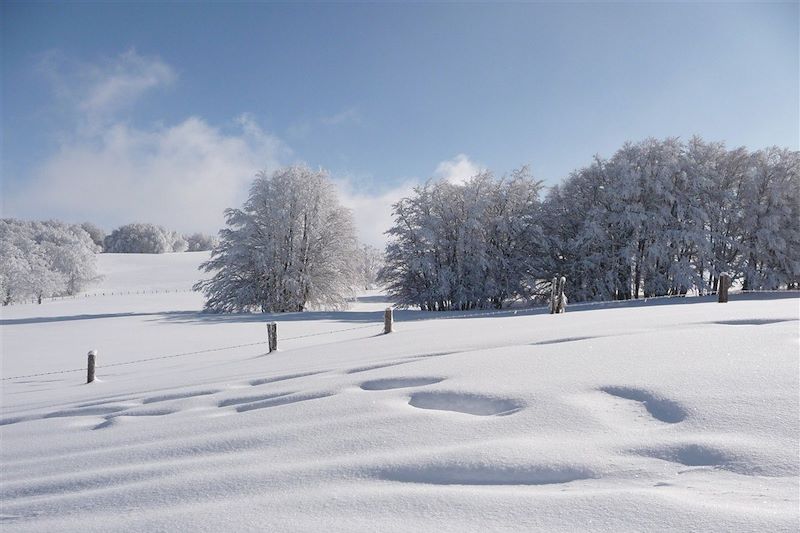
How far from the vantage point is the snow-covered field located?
2.24m

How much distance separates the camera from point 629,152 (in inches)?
1148

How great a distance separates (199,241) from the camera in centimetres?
13500

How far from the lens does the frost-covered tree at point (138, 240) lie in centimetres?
11112

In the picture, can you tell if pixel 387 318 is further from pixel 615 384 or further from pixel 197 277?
pixel 197 277

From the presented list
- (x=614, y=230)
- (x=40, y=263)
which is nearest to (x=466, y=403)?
(x=614, y=230)

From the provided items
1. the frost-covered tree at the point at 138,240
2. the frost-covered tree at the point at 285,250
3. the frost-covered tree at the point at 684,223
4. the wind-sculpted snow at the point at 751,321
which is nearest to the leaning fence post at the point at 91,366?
the wind-sculpted snow at the point at 751,321

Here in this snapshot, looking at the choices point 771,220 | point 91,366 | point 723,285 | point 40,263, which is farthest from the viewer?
point 40,263

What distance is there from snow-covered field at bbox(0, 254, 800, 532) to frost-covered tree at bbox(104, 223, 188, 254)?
119 metres

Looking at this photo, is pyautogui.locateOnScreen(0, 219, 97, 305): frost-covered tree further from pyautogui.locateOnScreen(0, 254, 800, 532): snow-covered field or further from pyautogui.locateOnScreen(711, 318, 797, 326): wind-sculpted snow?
pyautogui.locateOnScreen(711, 318, 797, 326): wind-sculpted snow

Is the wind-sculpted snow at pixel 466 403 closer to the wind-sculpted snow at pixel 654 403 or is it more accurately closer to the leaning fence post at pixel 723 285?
the wind-sculpted snow at pixel 654 403

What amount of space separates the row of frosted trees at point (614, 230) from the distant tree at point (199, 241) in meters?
113

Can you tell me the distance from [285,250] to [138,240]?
3924 inches

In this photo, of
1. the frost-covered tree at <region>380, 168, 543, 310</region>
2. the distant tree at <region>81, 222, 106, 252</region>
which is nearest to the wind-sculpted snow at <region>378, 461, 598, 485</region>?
the frost-covered tree at <region>380, 168, 543, 310</region>

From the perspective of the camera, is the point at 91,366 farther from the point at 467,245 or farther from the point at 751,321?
the point at 467,245
